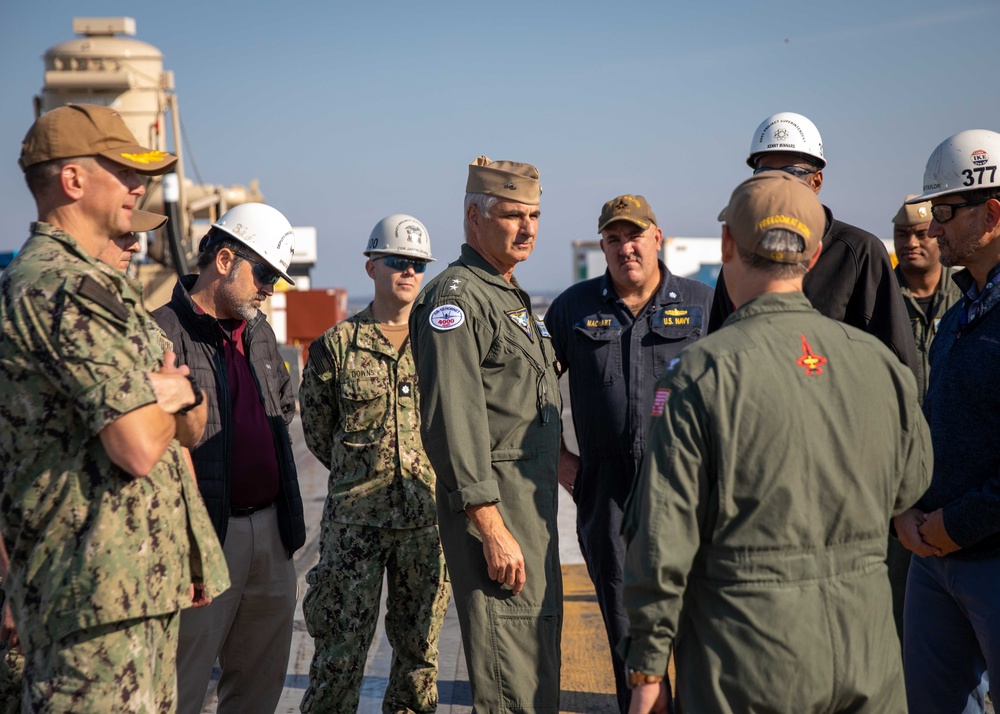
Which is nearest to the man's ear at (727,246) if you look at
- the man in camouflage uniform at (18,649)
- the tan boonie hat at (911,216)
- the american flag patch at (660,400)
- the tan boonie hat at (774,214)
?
the tan boonie hat at (774,214)

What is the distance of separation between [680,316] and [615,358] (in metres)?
0.37

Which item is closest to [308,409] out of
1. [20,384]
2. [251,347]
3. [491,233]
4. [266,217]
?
[251,347]

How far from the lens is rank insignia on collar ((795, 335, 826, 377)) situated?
216cm

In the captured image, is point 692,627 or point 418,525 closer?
point 692,627

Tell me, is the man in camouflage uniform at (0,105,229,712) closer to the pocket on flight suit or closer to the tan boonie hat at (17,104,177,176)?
the tan boonie hat at (17,104,177,176)

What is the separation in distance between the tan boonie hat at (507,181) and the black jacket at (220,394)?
1048mm

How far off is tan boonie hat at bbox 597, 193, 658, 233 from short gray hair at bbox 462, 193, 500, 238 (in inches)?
A: 40.8

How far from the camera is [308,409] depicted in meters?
4.38

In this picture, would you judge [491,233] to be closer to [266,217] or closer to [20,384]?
[266,217]

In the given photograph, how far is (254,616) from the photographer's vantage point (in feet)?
11.8

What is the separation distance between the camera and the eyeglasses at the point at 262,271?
3578 mm

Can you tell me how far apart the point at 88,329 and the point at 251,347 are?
156 centimetres

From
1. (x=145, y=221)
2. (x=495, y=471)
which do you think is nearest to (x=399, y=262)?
(x=145, y=221)

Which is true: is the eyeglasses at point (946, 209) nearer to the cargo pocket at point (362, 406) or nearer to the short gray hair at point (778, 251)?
the short gray hair at point (778, 251)
